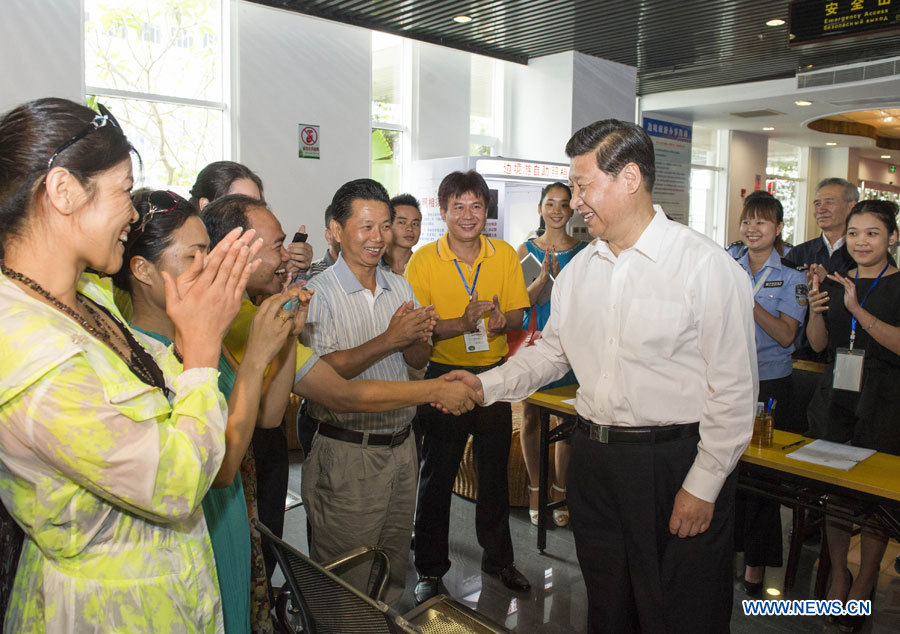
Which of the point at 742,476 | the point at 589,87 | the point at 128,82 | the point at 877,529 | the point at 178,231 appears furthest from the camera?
the point at 589,87

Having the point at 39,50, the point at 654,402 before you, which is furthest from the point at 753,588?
the point at 39,50

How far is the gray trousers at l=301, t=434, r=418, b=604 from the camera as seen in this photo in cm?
231

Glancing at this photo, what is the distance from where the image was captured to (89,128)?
108 centimetres

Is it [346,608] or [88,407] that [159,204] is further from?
[346,608]

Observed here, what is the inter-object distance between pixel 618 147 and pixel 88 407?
5.11 feet

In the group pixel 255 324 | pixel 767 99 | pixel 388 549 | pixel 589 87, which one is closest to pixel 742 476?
pixel 388 549

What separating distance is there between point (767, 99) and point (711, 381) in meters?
9.20

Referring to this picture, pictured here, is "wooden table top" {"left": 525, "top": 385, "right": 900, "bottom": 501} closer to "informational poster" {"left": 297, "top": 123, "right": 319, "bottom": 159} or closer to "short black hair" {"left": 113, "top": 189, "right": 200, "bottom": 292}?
"short black hair" {"left": 113, "top": 189, "right": 200, "bottom": 292}

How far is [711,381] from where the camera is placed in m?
1.92

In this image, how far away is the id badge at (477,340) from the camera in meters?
3.12

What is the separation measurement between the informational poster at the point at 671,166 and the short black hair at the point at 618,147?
8.63m

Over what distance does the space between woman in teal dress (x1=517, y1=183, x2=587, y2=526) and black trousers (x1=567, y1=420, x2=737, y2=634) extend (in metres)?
1.91

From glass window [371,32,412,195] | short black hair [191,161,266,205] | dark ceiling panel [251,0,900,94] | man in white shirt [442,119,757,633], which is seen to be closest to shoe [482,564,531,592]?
man in white shirt [442,119,757,633]

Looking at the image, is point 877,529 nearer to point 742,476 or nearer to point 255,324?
point 742,476
